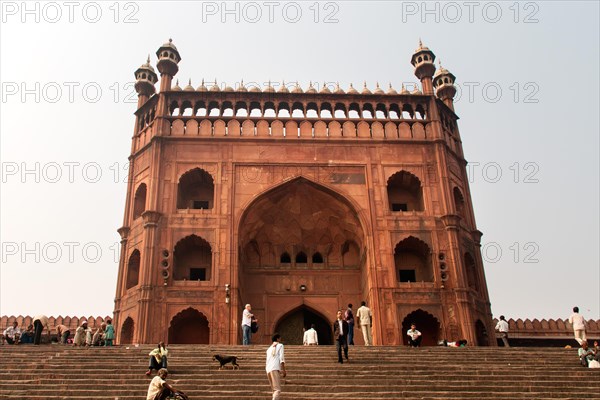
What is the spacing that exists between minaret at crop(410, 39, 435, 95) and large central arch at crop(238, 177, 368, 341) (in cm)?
690

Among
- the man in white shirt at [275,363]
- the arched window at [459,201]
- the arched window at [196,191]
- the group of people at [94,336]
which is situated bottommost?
the man in white shirt at [275,363]

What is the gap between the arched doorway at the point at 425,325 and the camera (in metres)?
21.9

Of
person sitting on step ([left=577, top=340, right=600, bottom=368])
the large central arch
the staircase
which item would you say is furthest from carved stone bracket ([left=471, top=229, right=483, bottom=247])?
person sitting on step ([left=577, top=340, right=600, bottom=368])

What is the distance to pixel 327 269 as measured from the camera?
2455cm

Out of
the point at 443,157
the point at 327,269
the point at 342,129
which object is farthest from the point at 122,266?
the point at 443,157

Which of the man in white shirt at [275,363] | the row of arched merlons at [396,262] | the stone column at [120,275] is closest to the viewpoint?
the man in white shirt at [275,363]

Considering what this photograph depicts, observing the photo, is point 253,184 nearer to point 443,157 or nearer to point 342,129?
point 342,129

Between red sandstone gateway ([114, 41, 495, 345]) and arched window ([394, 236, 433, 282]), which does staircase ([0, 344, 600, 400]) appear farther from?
arched window ([394, 236, 433, 282])

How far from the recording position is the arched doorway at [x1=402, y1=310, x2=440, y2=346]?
21.9 meters

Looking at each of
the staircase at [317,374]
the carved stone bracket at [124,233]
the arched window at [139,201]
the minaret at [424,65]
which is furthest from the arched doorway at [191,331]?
the minaret at [424,65]

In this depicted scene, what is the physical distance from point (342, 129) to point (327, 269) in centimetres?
576

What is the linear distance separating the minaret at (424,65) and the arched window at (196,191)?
10.0 m

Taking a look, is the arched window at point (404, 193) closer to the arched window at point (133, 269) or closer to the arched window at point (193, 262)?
the arched window at point (193, 262)

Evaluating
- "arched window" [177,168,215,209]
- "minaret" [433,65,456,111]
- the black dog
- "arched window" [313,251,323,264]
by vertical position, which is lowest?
the black dog
